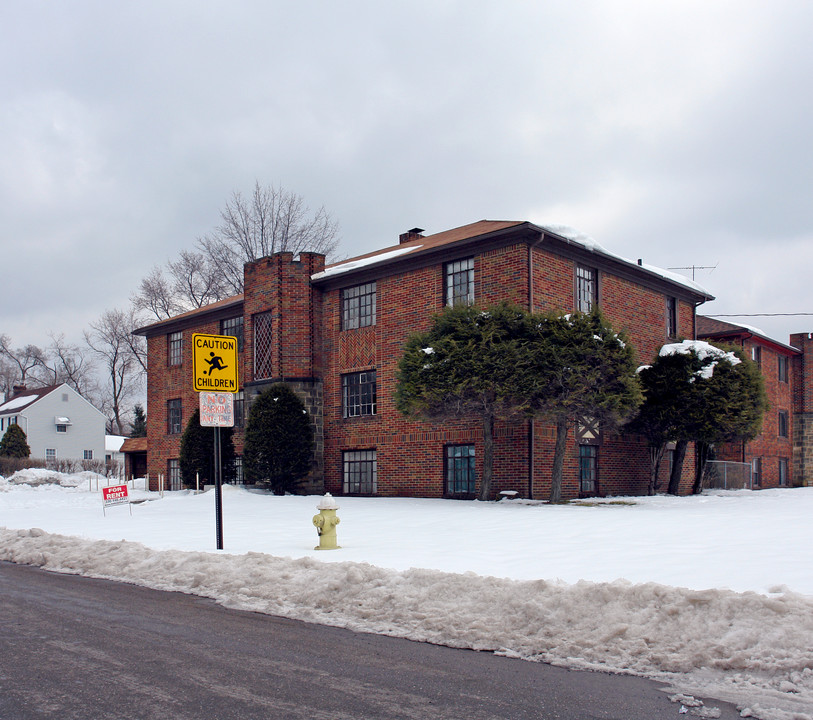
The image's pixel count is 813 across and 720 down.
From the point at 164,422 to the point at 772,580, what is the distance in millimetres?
29667

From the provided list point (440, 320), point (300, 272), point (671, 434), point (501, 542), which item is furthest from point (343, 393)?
point (501, 542)

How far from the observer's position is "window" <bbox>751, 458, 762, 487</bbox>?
35.2 meters

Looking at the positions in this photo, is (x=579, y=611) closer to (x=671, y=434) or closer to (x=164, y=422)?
(x=671, y=434)

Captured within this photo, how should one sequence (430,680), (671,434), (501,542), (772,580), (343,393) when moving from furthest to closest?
(343,393) → (671,434) → (501,542) → (772,580) → (430,680)

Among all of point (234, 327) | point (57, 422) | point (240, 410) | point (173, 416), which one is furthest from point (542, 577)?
point (57, 422)

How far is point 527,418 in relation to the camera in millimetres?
20281

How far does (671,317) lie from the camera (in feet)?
93.1

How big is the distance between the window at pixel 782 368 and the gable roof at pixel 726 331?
2074mm

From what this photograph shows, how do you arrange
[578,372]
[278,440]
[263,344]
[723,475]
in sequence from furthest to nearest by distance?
[723,475], [263,344], [278,440], [578,372]

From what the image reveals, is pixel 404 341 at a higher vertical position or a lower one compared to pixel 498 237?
lower

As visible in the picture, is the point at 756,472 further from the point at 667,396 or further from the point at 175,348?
the point at 175,348

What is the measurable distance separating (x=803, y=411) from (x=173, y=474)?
30.2m

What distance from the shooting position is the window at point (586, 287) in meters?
23.7

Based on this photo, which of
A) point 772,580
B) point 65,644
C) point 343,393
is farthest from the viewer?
point 343,393
